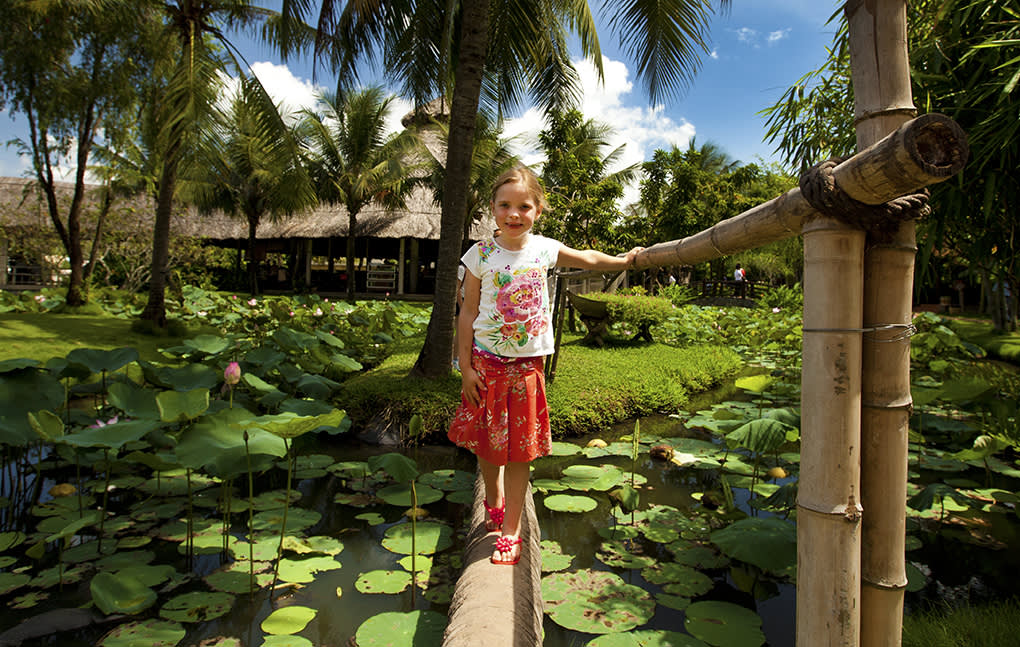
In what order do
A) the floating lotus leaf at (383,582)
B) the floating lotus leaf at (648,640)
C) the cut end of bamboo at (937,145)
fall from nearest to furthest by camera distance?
the cut end of bamboo at (937,145), the floating lotus leaf at (648,640), the floating lotus leaf at (383,582)

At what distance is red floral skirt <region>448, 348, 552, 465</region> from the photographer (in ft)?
6.38

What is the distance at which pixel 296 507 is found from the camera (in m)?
3.04

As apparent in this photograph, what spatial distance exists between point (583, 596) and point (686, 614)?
372 mm

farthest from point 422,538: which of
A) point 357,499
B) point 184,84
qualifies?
point 184,84

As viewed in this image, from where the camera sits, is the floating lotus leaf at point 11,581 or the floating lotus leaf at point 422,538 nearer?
the floating lotus leaf at point 11,581

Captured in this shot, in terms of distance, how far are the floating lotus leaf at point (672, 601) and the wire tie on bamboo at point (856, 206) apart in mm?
1512

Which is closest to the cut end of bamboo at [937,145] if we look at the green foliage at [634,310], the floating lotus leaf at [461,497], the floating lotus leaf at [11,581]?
the floating lotus leaf at [461,497]

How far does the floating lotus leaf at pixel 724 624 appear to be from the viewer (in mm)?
1880

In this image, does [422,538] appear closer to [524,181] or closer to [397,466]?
[397,466]

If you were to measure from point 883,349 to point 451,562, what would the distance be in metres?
1.86

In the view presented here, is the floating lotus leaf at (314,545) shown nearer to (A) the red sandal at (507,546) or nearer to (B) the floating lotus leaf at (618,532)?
(A) the red sandal at (507,546)

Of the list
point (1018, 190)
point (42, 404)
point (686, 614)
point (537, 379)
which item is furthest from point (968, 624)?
point (42, 404)

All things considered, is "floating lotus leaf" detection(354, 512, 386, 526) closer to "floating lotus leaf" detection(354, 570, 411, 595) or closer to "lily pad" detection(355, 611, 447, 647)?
"floating lotus leaf" detection(354, 570, 411, 595)

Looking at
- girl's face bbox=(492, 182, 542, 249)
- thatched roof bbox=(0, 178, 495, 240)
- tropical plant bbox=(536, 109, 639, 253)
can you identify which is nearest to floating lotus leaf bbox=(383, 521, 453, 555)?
girl's face bbox=(492, 182, 542, 249)
